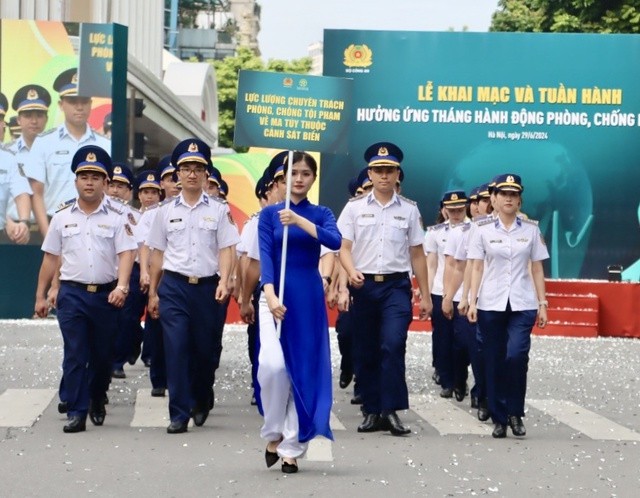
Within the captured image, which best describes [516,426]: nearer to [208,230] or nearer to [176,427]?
[176,427]

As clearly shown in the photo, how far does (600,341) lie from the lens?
2675 cm

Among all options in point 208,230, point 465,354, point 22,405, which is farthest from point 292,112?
point 465,354

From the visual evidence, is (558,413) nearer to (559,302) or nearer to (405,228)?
(405,228)

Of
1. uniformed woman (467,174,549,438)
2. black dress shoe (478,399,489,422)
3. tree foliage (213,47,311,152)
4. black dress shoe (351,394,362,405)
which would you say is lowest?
black dress shoe (351,394,362,405)

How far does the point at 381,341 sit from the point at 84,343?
2221mm

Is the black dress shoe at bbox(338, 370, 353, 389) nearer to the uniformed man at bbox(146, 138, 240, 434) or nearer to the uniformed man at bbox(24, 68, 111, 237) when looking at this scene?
the uniformed man at bbox(146, 138, 240, 434)

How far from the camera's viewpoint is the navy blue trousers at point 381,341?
42.8 ft

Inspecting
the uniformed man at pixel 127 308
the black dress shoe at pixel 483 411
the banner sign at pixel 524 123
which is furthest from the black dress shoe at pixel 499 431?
the banner sign at pixel 524 123

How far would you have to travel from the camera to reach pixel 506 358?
13344 mm

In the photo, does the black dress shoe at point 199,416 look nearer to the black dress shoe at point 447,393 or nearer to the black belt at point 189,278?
the black belt at point 189,278

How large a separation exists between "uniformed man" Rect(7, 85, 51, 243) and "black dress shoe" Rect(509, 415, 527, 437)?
16176 mm

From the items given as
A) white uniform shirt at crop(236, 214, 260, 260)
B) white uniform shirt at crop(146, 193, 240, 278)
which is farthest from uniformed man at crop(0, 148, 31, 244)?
white uniform shirt at crop(146, 193, 240, 278)

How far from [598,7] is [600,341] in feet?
68.5

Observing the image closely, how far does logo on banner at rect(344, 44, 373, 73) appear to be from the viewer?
29.8 metres
